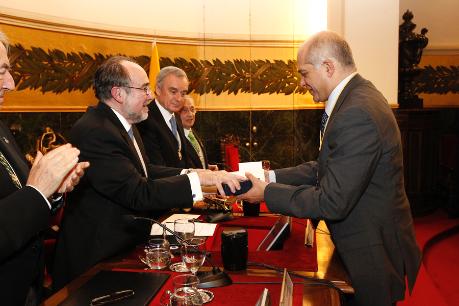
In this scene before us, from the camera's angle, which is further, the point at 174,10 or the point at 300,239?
the point at 174,10

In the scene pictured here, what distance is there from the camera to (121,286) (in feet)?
5.24

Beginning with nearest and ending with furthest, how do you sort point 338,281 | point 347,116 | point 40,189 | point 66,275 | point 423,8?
point 40,189 < point 338,281 < point 347,116 < point 66,275 < point 423,8

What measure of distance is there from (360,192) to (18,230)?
4.27 ft

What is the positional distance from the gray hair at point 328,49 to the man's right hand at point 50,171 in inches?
48.1

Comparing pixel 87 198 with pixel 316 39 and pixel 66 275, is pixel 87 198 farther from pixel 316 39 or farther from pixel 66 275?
pixel 316 39

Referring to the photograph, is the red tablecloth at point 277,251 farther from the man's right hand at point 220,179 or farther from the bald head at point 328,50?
the bald head at point 328,50

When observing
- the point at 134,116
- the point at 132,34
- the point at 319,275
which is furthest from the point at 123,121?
the point at 132,34

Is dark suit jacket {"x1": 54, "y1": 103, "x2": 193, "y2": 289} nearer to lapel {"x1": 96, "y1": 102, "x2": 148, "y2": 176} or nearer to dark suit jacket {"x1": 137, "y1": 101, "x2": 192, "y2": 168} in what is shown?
lapel {"x1": 96, "y1": 102, "x2": 148, "y2": 176}

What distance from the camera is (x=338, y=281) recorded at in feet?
5.63

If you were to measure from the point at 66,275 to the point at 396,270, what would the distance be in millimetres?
1503

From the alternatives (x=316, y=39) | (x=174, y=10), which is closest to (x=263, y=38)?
(x=174, y=10)

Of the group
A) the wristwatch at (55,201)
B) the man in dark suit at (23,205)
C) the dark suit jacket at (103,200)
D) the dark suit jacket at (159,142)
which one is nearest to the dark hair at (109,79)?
the dark suit jacket at (103,200)

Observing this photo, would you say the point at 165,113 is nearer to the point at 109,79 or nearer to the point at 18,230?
the point at 109,79

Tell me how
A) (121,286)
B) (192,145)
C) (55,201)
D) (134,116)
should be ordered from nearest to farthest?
1. (121,286)
2. (55,201)
3. (134,116)
4. (192,145)
